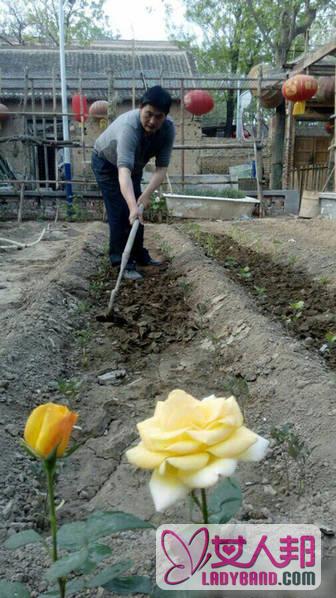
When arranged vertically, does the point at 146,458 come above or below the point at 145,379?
above

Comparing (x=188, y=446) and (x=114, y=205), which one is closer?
(x=188, y=446)

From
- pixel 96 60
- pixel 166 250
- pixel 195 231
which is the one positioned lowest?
pixel 166 250

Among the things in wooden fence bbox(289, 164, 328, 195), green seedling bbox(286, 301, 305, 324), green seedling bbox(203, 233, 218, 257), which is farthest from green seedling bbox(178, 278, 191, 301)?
wooden fence bbox(289, 164, 328, 195)

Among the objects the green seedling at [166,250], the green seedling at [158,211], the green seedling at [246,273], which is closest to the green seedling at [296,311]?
the green seedling at [246,273]

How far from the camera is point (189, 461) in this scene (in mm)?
585

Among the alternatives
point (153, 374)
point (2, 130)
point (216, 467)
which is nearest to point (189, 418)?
point (216, 467)

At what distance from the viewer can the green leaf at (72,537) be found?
0.77 m

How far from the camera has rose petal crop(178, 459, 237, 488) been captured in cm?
58

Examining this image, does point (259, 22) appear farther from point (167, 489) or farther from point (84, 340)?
point (167, 489)

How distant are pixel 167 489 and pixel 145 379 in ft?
7.45

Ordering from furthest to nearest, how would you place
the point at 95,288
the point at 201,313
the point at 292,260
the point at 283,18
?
the point at 283,18 → the point at 292,260 → the point at 95,288 → the point at 201,313

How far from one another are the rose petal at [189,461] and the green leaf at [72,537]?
26 centimetres

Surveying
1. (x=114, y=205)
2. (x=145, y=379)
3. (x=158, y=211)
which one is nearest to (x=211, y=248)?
(x=114, y=205)

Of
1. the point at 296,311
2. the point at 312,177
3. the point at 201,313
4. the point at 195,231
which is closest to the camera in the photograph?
the point at 201,313
